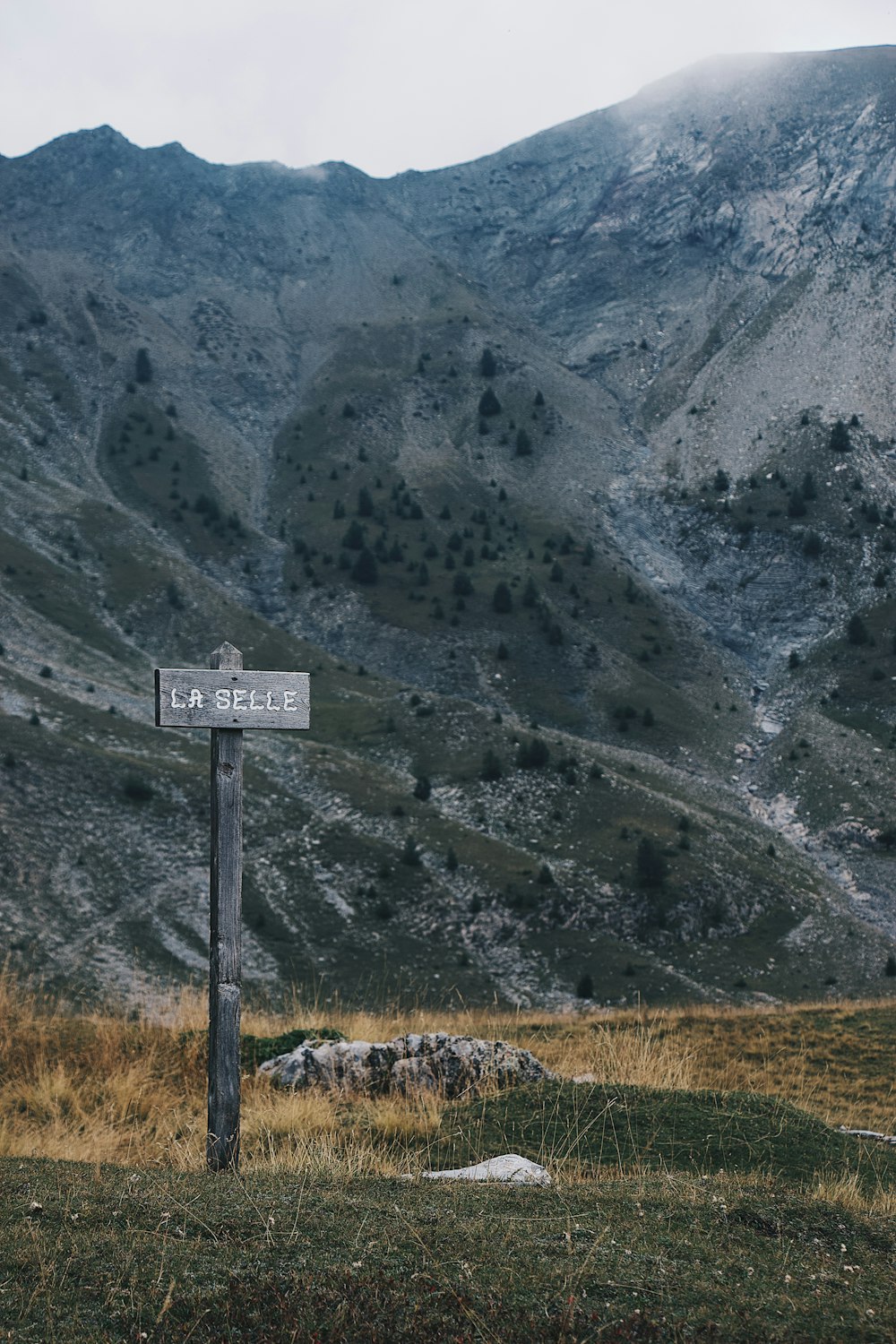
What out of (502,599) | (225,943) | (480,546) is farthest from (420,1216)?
(480,546)

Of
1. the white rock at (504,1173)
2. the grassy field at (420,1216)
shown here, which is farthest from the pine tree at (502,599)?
the white rock at (504,1173)

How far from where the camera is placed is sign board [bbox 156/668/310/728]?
25.1ft

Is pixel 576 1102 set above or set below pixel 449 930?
above

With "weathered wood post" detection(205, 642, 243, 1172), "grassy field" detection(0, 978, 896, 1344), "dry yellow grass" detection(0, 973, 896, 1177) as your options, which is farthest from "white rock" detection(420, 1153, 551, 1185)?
"weathered wood post" detection(205, 642, 243, 1172)

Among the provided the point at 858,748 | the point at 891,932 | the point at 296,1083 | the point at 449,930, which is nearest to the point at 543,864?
the point at 449,930

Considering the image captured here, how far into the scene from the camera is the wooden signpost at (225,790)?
7242 millimetres

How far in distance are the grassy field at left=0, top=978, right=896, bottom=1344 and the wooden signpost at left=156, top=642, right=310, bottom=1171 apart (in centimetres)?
63

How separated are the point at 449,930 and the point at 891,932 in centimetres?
2558

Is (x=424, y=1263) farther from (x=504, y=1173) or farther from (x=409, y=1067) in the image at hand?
(x=409, y=1067)

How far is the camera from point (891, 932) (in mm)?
53062

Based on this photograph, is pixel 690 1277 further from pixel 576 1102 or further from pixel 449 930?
pixel 449 930

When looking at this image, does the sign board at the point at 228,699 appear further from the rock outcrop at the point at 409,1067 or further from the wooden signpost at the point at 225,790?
the rock outcrop at the point at 409,1067

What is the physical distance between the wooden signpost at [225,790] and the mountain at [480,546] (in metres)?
17.2

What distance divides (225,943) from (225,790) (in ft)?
3.88
